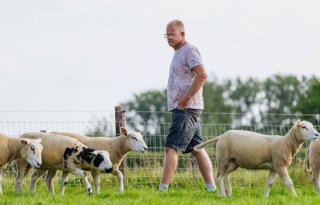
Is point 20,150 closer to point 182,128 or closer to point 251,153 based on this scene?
point 182,128

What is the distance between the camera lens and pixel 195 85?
34.9ft

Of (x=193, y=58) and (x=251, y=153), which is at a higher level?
(x=193, y=58)

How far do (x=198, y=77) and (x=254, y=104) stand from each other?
8378 centimetres

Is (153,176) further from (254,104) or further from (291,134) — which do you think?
(254,104)

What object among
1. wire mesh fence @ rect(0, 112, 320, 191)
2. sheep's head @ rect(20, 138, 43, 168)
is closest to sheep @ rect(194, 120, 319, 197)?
sheep's head @ rect(20, 138, 43, 168)

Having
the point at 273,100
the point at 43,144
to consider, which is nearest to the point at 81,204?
the point at 43,144

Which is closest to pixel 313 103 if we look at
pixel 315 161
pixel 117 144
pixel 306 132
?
pixel 117 144

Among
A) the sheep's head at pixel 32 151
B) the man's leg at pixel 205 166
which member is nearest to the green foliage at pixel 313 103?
the man's leg at pixel 205 166

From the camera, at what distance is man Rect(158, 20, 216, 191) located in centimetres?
1078

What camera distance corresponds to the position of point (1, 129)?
531 inches

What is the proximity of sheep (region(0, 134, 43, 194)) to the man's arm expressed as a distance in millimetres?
2256

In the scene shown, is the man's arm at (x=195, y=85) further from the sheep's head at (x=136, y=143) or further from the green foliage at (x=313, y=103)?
the green foliage at (x=313, y=103)

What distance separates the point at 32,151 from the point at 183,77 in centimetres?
253

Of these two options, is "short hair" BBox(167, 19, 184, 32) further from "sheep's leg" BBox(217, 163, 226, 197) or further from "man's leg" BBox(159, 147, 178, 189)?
"sheep's leg" BBox(217, 163, 226, 197)
